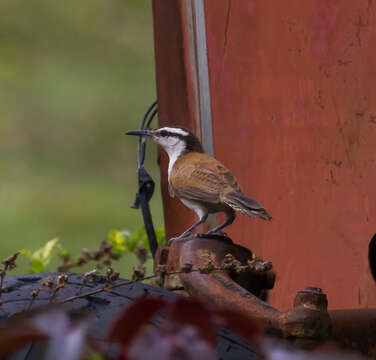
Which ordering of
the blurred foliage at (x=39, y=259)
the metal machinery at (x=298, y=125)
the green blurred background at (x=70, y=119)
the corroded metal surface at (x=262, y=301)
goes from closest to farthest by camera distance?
the corroded metal surface at (x=262, y=301)
the metal machinery at (x=298, y=125)
the blurred foliage at (x=39, y=259)
the green blurred background at (x=70, y=119)

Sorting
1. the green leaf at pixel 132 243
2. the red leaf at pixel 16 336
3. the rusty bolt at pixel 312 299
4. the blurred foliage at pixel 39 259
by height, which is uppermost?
the red leaf at pixel 16 336

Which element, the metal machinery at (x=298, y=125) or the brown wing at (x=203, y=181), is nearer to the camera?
the brown wing at (x=203, y=181)

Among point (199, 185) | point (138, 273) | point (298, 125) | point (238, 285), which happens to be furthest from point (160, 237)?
point (138, 273)

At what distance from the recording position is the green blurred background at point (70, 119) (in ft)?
16.5

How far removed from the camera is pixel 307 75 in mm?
1223

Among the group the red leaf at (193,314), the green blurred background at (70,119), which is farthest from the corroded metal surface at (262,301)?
the green blurred background at (70,119)

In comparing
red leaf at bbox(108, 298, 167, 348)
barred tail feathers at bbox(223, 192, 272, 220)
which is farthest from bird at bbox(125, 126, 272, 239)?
red leaf at bbox(108, 298, 167, 348)

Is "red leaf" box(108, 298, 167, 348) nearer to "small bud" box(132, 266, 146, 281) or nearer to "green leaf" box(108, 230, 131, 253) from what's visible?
"small bud" box(132, 266, 146, 281)

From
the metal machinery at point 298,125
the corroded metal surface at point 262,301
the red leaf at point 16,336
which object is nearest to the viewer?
the red leaf at point 16,336

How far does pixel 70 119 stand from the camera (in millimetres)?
5516

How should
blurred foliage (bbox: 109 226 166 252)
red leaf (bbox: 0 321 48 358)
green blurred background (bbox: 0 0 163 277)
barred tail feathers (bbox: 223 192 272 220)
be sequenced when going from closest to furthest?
red leaf (bbox: 0 321 48 358)
barred tail feathers (bbox: 223 192 272 220)
blurred foliage (bbox: 109 226 166 252)
green blurred background (bbox: 0 0 163 277)

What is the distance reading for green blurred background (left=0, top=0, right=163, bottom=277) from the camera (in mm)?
5043

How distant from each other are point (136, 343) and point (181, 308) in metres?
0.02

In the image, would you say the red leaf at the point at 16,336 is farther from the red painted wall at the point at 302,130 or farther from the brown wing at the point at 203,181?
the red painted wall at the point at 302,130
